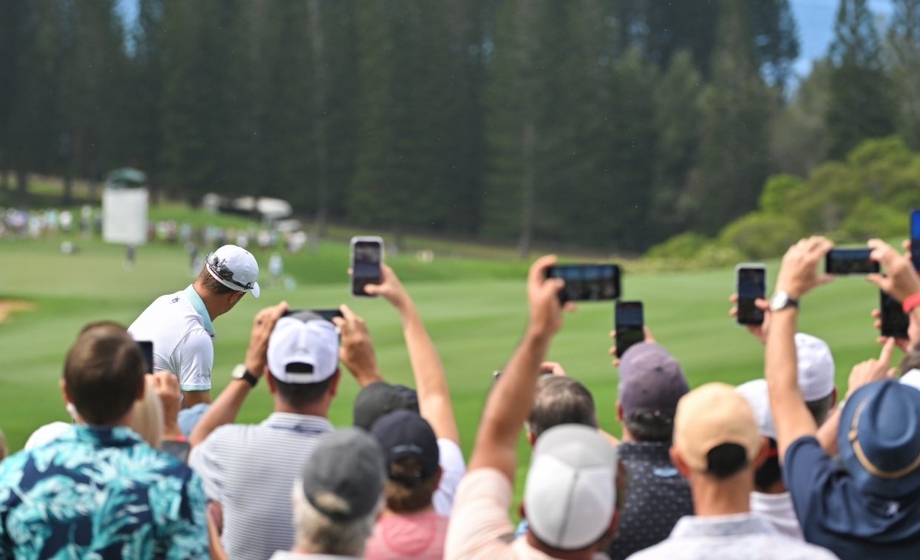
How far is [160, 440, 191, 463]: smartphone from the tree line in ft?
222

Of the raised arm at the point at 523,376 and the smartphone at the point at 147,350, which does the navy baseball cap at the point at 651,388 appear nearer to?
the raised arm at the point at 523,376

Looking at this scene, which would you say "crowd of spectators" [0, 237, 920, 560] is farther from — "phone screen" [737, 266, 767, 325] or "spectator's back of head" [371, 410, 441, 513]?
"phone screen" [737, 266, 767, 325]

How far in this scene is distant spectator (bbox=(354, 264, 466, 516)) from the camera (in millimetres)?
4219

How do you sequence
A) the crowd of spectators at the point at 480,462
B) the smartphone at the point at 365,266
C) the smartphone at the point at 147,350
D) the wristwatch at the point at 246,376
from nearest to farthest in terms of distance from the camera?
the crowd of spectators at the point at 480,462
the smartphone at the point at 147,350
the wristwatch at the point at 246,376
the smartphone at the point at 365,266

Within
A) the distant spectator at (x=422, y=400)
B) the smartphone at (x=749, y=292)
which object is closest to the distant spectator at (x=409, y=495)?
the distant spectator at (x=422, y=400)

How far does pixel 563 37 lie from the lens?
71938 millimetres

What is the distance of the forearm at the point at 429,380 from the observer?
4.50 metres

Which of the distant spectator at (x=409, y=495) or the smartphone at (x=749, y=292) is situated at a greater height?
the smartphone at (x=749, y=292)

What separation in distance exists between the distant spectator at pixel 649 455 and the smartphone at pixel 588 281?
272 mm

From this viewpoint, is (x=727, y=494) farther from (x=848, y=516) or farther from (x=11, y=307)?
(x=11, y=307)

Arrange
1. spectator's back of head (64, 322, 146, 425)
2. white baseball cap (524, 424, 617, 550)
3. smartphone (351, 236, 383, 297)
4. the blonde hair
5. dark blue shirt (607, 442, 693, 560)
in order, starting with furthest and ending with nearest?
smartphone (351, 236, 383, 297)
dark blue shirt (607, 442, 693, 560)
the blonde hair
spectator's back of head (64, 322, 146, 425)
white baseball cap (524, 424, 617, 550)

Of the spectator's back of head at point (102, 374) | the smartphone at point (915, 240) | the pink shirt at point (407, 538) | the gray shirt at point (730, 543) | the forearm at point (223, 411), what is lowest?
the pink shirt at point (407, 538)

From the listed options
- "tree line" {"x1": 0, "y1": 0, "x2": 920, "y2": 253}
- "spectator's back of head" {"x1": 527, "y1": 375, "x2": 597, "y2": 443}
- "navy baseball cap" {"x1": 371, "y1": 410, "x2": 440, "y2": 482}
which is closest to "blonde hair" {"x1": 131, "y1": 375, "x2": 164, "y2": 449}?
"navy baseball cap" {"x1": 371, "y1": 410, "x2": 440, "y2": 482}

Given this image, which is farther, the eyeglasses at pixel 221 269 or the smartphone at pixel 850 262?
the eyeglasses at pixel 221 269
